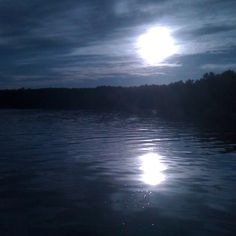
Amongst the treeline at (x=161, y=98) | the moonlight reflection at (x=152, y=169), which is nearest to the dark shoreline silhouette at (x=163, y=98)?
the treeline at (x=161, y=98)

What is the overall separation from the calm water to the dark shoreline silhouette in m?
39.7

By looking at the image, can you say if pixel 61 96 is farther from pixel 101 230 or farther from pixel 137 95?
pixel 101 230

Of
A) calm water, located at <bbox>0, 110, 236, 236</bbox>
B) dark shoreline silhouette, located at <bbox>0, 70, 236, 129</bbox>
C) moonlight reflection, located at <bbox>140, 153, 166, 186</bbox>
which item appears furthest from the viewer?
dark shoreline silhouette, located at <bbox>0, 70, 236, 129</bbox>

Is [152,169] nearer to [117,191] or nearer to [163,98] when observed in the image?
[117,191]

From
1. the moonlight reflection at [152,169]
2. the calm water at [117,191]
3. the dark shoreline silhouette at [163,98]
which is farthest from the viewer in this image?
the dark shoreline silhouette at [163,98]


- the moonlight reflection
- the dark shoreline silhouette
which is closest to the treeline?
the dark shoreline silhouette

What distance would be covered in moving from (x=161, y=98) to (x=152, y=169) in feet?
315

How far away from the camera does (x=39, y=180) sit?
64.6ft

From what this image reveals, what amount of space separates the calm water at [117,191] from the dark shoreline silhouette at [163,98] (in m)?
39.7

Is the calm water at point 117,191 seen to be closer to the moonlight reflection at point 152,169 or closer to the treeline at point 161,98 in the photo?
the moonlight reflection at point 152,169

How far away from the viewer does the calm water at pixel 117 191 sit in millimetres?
13312

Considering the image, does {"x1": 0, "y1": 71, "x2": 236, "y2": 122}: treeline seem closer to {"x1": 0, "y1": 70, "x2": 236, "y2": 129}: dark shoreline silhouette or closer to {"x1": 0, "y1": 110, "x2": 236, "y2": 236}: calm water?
{"x1": 0, "y1": 70, "x2": 236, "y2": 129}: dark shoreline silhouette

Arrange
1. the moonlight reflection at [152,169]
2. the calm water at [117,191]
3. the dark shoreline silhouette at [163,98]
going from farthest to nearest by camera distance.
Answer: the dark shoreline silhouette at [163,98] < the moonlight reflection at [152,169] < the calm water at [117,191]

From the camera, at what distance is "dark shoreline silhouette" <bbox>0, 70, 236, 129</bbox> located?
81500 millimetres
